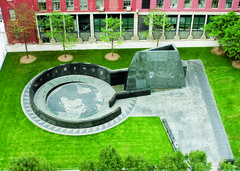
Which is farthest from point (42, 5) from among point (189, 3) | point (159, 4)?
point (189, 3)

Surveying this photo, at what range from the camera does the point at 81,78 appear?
67.9 meters

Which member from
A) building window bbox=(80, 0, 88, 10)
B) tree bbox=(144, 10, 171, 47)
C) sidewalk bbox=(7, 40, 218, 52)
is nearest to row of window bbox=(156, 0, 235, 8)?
tree bbox=(144, 10, 171, 47)

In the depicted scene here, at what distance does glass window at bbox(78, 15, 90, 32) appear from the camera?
76.8 m

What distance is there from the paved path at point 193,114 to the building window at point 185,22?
53.2 feet

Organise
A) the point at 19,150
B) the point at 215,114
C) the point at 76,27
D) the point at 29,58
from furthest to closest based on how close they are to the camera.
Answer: the point at 76,27 < the point at 29,58 < the point at 215,114 < the point at 19,150

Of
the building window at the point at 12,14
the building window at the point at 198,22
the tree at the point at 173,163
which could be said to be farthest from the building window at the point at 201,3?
the tree at the point at 173,163

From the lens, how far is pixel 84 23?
254 ft

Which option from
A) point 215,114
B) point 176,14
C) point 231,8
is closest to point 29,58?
point 176,14

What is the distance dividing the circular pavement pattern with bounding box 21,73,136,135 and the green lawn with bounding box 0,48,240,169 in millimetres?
1306

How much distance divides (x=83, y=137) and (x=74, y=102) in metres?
9.68

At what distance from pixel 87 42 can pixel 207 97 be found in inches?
1240

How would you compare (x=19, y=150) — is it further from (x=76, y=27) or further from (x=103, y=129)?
(x=76, y=27)

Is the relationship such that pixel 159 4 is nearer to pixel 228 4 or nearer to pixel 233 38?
pixel 228 4

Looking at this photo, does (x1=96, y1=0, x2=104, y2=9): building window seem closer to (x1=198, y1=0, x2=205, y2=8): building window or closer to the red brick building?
the red brick building
